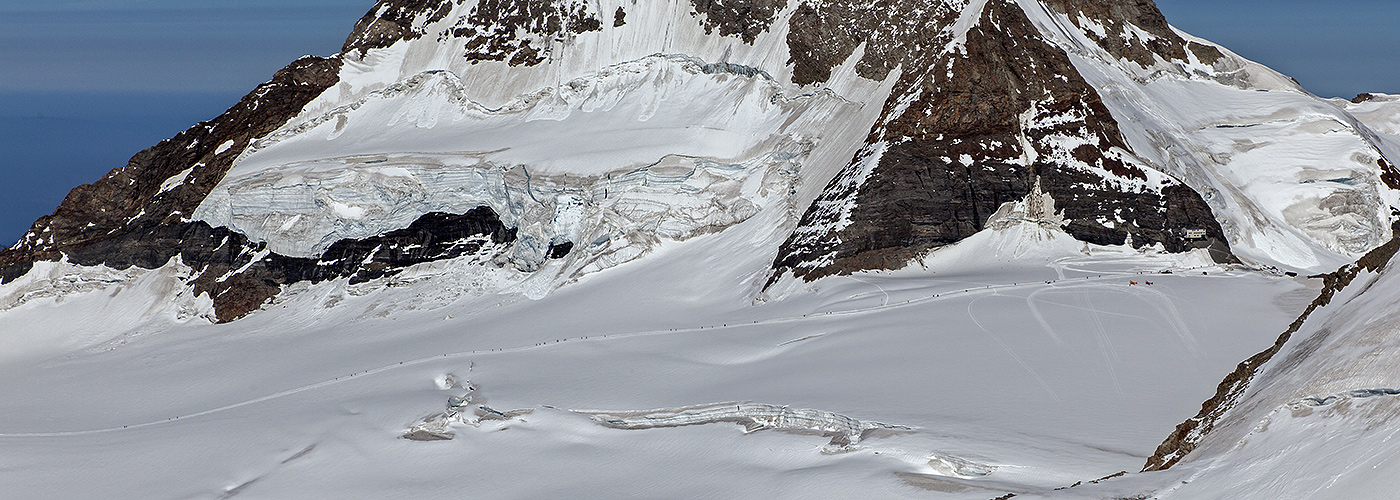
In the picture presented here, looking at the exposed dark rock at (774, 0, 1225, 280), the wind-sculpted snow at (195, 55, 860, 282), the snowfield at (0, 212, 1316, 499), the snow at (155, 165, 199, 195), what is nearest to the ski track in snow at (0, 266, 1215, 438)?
the snowfield at (0, 212, 1316, 499)

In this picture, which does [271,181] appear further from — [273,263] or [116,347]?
[116,347]

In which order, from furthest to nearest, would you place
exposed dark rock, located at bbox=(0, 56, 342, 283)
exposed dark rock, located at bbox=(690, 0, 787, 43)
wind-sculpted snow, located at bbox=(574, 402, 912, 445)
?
1. exposed dark rock, located at bbox=(690, 0, 787, 43)
2. exposed dark rock, located at bbox=(0, 56, 342, 283)
3. wind-sculpted snow, located at bbox=(574, 402, 912, 445)

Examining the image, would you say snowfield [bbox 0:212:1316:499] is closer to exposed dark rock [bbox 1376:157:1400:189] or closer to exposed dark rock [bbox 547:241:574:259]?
exposed dark rock [bbox 547:241:574:259]

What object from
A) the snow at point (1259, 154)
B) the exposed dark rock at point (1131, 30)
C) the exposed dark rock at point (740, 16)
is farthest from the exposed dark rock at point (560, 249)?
the exposed dark rock at point (1131, 30)

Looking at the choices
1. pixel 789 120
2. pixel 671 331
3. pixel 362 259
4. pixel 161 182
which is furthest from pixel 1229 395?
pixel 161 182

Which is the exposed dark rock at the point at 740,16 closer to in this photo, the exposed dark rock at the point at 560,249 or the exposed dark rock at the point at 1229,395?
the exposed dark rock at the point at 560,249

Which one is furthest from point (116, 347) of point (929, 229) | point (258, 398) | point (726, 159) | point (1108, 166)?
point (1108, 166)
